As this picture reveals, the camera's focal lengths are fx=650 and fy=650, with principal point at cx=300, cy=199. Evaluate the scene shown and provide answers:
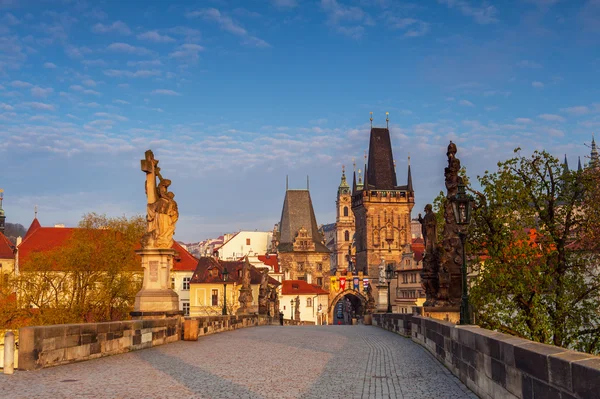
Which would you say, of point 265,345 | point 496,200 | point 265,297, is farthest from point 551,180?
point 265,297

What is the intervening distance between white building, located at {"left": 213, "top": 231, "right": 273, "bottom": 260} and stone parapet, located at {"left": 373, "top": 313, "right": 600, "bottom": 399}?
11865 cm

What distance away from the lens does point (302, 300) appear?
100 metres

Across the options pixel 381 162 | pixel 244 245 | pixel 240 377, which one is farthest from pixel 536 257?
pixel 381 162

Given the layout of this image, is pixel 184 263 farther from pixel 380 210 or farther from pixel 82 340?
pixel 82 340

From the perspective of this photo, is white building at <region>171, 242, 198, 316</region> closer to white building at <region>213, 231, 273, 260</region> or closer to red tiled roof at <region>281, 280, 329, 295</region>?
red tiled roof at <region>281, 280, 329, 295</region>

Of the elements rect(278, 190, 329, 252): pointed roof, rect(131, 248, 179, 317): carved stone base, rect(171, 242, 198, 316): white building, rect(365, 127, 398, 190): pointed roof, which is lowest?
rect(171, 242, 198, 316): white building

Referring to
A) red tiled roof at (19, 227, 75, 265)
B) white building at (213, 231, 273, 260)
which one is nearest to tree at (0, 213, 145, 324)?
red tiled roof at (19, 227, 75, 265)

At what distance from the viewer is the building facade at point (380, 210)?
13562cm

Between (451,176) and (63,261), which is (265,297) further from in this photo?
(451,176)

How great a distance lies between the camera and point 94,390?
8688mm

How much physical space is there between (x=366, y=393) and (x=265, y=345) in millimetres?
8977

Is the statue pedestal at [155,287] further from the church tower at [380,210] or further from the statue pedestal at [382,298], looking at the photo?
the church tower at [380,210]

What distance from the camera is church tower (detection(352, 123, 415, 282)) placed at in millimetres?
135625

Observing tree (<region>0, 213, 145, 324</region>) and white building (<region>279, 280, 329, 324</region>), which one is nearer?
tree (<region>0, 213, 145, 324</region>)
